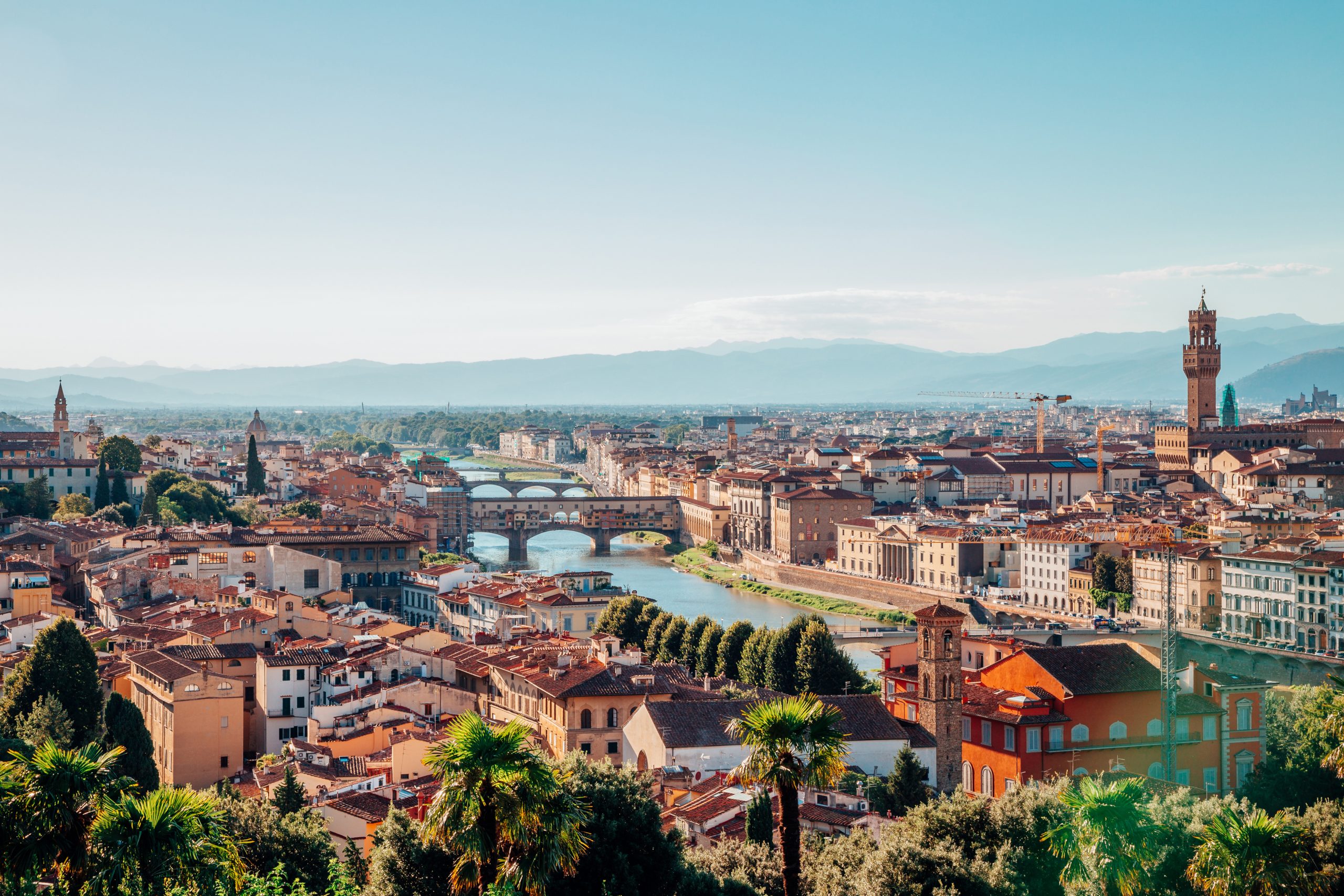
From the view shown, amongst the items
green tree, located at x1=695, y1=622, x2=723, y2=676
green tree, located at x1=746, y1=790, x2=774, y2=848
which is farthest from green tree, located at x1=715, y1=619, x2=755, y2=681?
green tree, located at x1=746, y1=790, x2=774, y2=848

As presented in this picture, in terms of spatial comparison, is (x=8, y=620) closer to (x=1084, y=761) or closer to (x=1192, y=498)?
(x=1084, y=761)

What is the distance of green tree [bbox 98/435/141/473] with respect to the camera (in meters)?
41.0

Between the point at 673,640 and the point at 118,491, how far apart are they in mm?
20064

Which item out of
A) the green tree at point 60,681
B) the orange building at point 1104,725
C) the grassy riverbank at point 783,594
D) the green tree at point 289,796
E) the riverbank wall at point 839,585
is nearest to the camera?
the green tree at point 289,796

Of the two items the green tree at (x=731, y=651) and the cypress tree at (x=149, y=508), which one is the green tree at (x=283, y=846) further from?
the cypress tree at (x=149, y=508)

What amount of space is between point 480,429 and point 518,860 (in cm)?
14118

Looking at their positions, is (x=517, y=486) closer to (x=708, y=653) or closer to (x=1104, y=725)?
(x=708, y=653)

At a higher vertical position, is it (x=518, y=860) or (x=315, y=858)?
(x=518, y=860)

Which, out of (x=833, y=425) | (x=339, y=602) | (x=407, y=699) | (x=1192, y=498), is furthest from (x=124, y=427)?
(x=407, y=699)

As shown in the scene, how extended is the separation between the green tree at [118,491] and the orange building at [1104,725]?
86.9ft

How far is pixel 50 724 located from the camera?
15.0 m

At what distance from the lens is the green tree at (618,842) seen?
31.0 feet

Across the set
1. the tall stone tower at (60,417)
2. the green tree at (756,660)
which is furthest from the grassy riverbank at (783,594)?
the tall stone tower at (60,417)

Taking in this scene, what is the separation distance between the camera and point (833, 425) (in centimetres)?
15325
